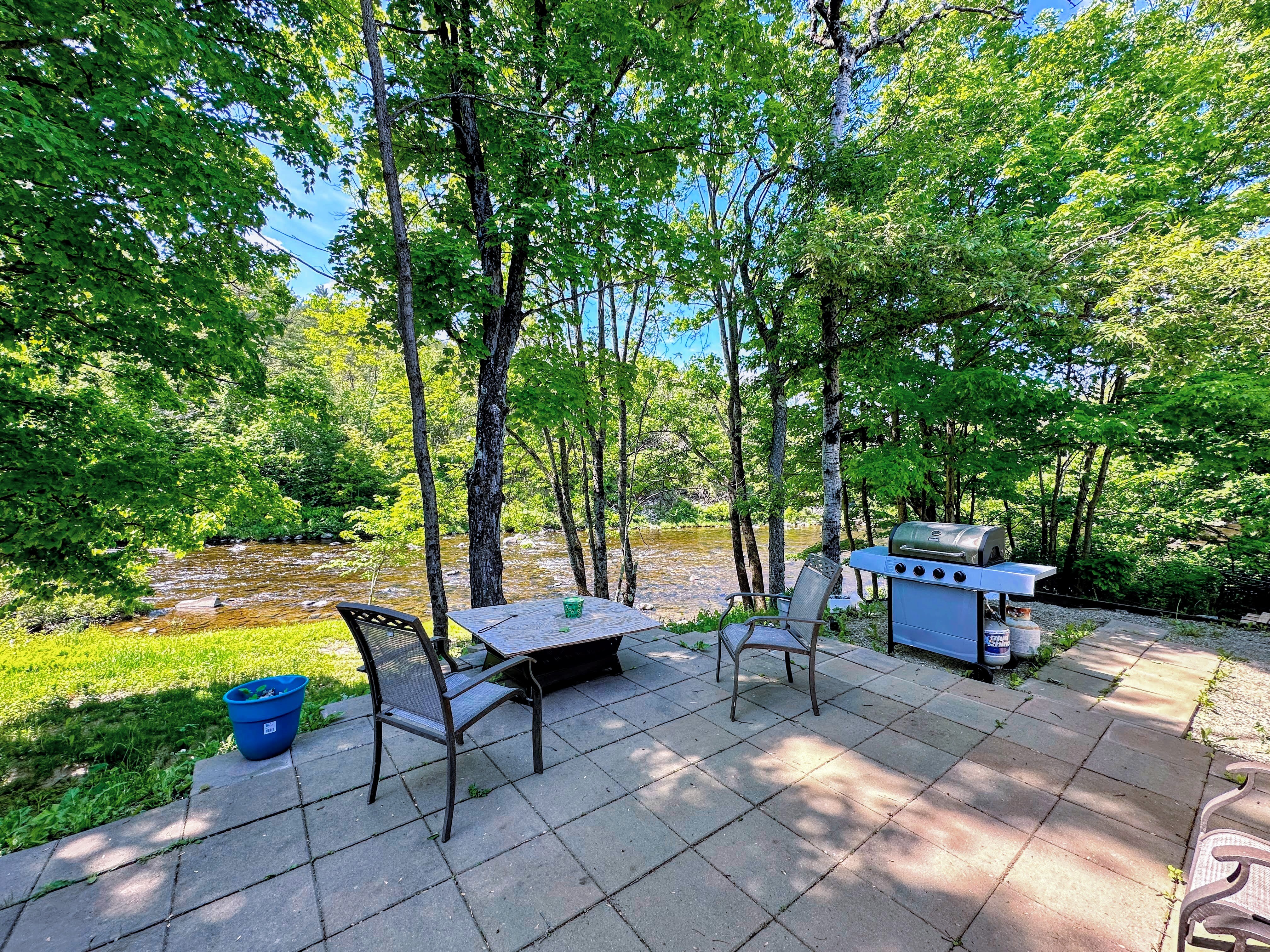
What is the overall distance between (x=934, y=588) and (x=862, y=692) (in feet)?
4.09

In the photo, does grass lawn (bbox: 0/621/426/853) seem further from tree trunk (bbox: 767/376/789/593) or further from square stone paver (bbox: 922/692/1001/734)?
A: tree trunk (bbox: 767/376/789/593)

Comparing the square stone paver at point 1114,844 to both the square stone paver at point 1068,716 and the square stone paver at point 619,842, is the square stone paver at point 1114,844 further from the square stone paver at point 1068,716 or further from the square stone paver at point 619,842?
the square stone paver at point 619,842

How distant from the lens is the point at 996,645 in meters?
3.66

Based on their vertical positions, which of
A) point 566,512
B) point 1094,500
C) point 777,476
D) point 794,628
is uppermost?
point 777,476

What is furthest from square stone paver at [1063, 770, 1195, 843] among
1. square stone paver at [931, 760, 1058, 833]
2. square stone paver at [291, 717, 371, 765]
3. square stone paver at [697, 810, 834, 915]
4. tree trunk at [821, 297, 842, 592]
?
square stone paver at [291, 717, 371, 765]

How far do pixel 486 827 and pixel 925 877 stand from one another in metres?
1.90

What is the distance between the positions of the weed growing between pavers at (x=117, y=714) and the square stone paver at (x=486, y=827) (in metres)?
1.55

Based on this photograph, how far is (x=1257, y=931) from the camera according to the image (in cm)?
115

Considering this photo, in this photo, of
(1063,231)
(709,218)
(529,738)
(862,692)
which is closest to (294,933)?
(529,738)

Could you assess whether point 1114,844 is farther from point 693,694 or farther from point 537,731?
point 537,731

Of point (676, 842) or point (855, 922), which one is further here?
point (676, 842)

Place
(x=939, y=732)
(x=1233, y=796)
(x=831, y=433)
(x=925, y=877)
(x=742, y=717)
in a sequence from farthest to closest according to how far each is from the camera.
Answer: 1. (x=831, y=433)
2. (x=742, y=717)
3. (x=939, y=732)
4. (x=925, y=877)
5. (x=1233, y=796)

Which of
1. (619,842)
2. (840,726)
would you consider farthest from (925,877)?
(619,842)

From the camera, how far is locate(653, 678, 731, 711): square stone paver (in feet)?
10.6
